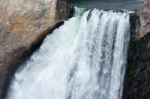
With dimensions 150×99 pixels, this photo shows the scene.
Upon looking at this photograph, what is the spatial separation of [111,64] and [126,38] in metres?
0.67

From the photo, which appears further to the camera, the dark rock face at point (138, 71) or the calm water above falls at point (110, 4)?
the calm water above falls at point (110, 4)

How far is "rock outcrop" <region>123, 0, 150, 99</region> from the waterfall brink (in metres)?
0.19

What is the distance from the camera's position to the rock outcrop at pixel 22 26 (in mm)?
12992

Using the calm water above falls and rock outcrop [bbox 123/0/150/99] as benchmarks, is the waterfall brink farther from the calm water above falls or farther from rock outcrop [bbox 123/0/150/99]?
the calm water above falls

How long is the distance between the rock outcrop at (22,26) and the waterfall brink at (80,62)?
229 mm

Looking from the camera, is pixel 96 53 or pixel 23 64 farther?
pixel 23 64

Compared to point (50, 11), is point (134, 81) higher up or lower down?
lower down

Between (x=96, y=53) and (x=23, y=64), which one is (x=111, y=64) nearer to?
(x=96, y=53)

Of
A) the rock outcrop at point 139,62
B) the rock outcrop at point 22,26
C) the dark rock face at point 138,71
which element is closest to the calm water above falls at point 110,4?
the rock outcrop at point 22,26

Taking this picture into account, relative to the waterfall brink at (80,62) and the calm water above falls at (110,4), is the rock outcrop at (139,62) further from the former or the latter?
the calm water above falls at (110,4)

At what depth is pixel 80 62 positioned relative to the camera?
41.8 feet

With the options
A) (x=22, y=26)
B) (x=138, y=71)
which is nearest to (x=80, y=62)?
(x=138, y=71)

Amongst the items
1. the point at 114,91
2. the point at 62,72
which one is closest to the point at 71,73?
the point at 62,72

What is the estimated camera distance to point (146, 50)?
12234mm
